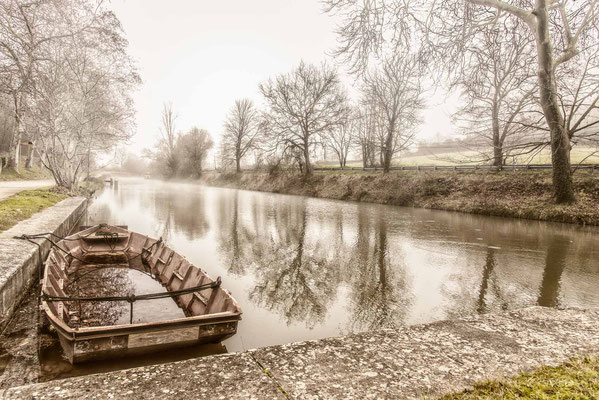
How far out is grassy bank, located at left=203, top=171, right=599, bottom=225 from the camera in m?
14.2

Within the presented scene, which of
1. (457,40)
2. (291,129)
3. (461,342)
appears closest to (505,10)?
(457,40)

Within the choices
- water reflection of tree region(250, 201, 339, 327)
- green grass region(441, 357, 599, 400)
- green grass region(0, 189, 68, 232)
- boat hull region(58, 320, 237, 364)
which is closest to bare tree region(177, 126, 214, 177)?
green grass region(0, 189, 68, 232)

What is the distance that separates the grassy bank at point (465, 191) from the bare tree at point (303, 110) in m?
3.50

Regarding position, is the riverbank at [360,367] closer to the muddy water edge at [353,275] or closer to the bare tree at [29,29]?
the muddy water edge at [353,275]

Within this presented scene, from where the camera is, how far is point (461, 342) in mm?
3162

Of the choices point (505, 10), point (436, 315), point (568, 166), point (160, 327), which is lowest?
point (436, 315)

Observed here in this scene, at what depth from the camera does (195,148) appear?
51.9 meters

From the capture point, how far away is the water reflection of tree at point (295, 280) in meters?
5.63

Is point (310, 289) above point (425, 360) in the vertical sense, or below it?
below

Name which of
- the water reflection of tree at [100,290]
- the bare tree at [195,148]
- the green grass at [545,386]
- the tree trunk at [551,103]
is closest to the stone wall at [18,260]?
the water reflection of tree at [100,290]

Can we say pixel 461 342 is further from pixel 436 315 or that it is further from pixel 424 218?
pixel 424 218

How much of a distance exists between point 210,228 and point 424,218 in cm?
1010

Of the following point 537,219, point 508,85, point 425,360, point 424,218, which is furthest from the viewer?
point 508,85

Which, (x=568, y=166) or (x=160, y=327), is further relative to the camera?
(x=568, y=166)
